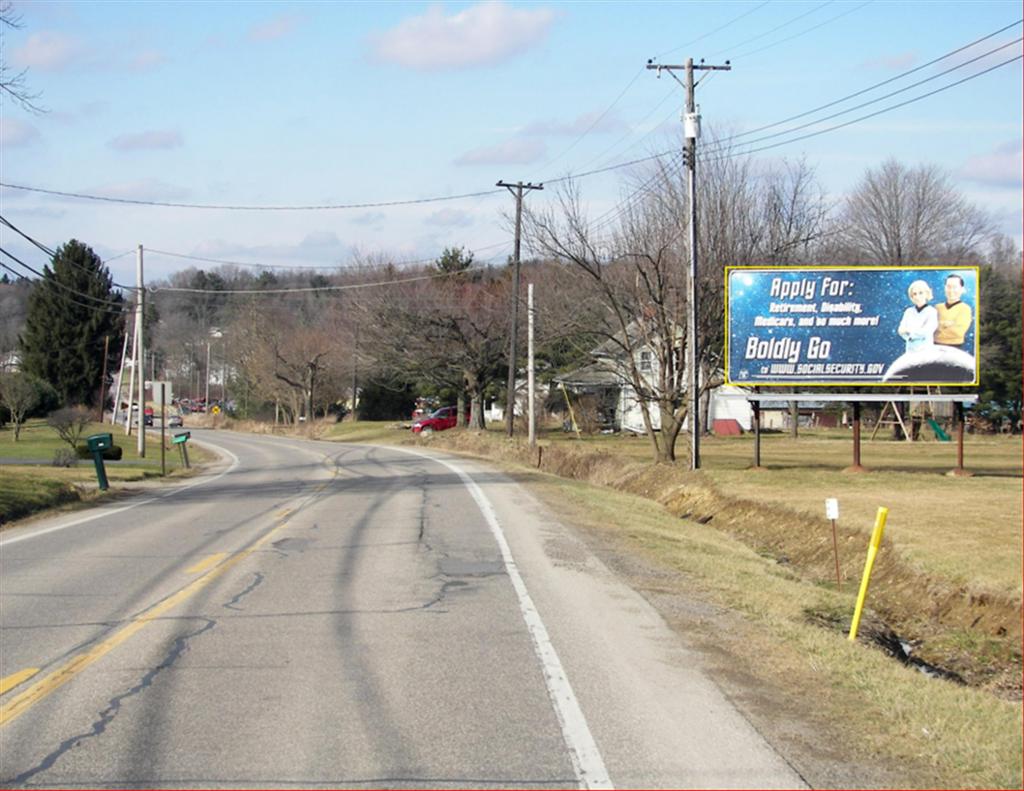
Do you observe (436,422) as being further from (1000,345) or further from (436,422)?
(1000,345)

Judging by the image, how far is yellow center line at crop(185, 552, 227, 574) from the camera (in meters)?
13.3

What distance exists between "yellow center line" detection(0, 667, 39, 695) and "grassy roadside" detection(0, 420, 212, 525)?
502 inches

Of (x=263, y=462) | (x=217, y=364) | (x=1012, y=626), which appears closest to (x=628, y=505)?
(x=1012, y=626)

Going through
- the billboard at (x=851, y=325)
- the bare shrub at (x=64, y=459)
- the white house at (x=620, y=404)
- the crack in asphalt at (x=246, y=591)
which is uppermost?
the billboard at (x=851, y=325)

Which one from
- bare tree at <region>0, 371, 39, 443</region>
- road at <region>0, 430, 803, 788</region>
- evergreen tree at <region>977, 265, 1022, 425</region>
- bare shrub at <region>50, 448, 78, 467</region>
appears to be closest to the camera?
road at <region>0, 430, 803, 788</region>

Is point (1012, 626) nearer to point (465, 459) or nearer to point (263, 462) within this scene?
point (465, 459)

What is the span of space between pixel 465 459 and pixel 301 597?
1276 inches

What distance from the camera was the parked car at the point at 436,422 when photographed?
66.5 metres

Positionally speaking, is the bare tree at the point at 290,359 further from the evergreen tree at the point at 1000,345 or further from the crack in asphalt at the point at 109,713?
the crack in asphalt at the point at 109,713

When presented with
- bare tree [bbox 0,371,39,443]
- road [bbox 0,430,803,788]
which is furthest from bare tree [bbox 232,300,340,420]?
road [bbox 0,430,803,788]

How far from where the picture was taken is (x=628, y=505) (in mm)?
24969

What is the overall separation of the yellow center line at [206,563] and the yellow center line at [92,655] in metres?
0.17

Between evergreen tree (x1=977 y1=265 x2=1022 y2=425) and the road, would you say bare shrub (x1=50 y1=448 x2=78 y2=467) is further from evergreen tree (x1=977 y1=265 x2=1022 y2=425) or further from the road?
evergreen tree (x1=977 y1=265 x2=1022 y2=425)

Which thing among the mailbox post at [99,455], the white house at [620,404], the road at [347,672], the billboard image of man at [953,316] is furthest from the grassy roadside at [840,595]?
the white house at [620,404]
